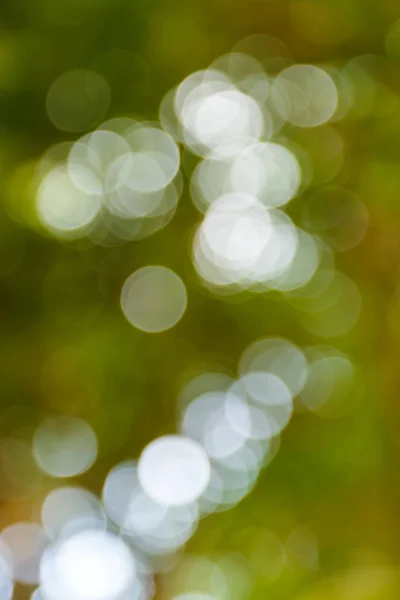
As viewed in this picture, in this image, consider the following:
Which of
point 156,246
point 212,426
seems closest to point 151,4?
point 156,246

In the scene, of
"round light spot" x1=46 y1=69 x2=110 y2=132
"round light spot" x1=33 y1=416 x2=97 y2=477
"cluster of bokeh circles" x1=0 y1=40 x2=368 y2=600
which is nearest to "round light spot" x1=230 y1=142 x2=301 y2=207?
"cluster of bokeh circles" x1=0 y1=40 x2=368 y2=600

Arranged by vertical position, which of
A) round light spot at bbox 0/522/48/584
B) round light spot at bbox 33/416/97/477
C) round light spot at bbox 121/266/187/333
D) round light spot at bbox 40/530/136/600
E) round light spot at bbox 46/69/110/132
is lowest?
round light spot at bbox 40/530/136/600

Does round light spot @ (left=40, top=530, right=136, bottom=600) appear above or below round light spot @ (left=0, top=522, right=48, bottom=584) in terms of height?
below

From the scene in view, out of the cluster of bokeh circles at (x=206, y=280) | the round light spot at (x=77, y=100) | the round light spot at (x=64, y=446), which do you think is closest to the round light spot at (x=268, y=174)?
the cluster of bokeh circles at (x=206, y=280)

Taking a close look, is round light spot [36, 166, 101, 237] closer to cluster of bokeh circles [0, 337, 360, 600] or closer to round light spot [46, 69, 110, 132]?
round light spot [46, 69, 110, 132]

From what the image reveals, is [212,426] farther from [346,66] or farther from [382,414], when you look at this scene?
[346,66]

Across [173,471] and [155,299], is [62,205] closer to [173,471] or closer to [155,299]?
[155,299]

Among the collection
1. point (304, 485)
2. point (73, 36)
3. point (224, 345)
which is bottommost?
point (304, 485)

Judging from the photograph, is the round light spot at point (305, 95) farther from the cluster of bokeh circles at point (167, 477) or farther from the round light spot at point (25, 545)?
the round light spot at point (25, 545)
